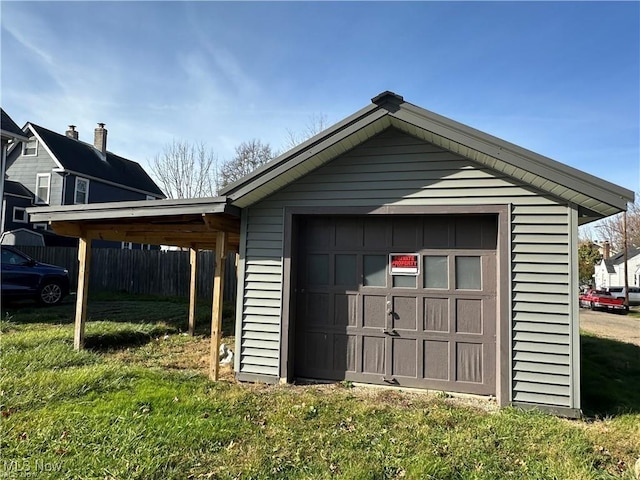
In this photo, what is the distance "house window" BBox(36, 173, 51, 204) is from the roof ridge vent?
20209mm

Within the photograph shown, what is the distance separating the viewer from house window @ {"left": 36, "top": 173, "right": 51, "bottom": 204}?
19.2 meters

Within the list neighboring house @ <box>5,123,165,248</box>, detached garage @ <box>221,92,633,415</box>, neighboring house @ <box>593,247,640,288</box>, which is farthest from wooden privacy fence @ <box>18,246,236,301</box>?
neighboring house @ <box>593,247,640,288</box>

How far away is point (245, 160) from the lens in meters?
27.2

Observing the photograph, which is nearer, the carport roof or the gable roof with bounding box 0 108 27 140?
the carport roof

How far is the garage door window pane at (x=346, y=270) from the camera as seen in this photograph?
17.8 ft

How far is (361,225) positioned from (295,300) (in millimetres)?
1403

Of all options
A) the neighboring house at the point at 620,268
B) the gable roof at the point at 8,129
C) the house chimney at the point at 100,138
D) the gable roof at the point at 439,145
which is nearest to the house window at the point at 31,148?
the house chimney at the point at 100,138

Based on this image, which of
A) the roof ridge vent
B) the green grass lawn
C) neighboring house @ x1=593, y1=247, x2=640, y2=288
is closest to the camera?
the green grass lawn

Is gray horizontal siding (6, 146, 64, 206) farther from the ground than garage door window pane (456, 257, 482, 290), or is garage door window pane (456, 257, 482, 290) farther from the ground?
gray horizontal siding (6, 146, 64, 206)

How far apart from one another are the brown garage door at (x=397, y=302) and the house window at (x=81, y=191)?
726 inches

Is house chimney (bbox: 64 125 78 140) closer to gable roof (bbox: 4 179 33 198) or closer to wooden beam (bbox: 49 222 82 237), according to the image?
gable roof (bbox: 4 179 33 198)

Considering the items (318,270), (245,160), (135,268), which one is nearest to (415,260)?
(318,270)

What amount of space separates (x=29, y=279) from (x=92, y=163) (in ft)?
41.0

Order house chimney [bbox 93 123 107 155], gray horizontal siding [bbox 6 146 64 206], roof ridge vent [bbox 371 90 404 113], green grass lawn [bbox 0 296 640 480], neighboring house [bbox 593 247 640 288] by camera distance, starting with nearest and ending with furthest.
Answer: green grass lawn [bbox 0 296 640 480], roof ridge vent [bbox 371 90 404 113], gray horizontal siding [bbox 6 146 64 206], house chimney [bbox 93 123 107 155], neighboring house [bbox 593 247 640 288]
